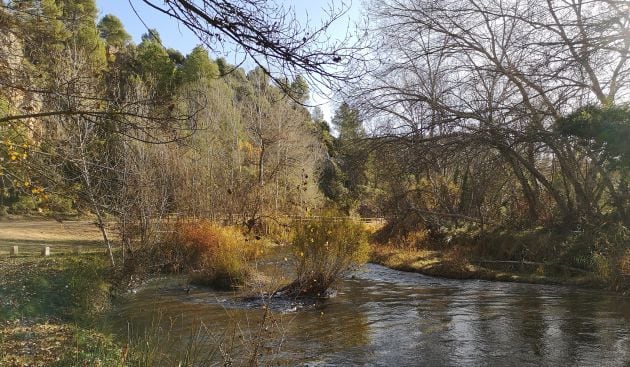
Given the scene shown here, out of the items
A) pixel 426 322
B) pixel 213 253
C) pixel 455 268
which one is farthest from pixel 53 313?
pixel 455 268

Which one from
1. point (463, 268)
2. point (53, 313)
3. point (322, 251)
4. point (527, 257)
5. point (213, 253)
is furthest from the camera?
point (527, 257)

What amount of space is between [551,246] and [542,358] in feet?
37.0

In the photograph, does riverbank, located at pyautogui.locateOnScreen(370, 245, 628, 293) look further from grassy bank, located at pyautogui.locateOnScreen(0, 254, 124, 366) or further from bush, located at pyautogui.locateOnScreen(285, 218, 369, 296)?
grassy bank, located at pyautogui.locateOnScreen(0, 254, 124, 366)

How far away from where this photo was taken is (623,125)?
13.4 m

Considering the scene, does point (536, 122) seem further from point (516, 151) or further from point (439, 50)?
point (439, 50)

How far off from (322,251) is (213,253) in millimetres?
5255

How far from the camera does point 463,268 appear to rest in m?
19.1

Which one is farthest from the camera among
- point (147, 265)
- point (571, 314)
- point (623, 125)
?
point (147, 265)

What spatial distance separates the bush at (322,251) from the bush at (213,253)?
2.71 meters

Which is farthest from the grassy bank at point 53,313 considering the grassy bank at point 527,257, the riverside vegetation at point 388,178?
the grassy bank at point 527,257

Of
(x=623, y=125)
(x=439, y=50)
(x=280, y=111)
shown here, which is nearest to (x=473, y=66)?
(x=439, y=50)

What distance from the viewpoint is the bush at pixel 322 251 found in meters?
14.3

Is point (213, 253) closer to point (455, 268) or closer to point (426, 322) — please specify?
point (455, 268)

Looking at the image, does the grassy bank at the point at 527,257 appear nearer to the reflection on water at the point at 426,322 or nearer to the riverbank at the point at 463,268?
the riverbank at the point at 463,268
